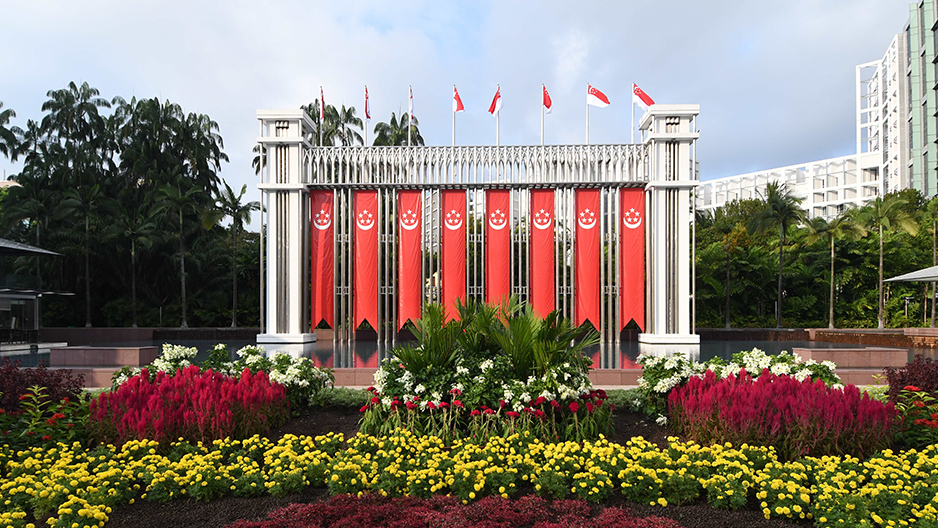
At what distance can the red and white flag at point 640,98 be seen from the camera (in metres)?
17.7

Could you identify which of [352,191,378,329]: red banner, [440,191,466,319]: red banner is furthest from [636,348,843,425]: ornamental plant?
[352,191,378,329]: red banner

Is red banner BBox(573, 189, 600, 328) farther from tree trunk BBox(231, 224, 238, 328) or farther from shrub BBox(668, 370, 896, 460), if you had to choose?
tree trunk BBox(231, 224, 238, 328)

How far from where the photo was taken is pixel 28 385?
621 cm

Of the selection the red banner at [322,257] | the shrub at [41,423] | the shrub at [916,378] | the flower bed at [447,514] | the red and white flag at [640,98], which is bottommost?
the flower bed at [447,514]

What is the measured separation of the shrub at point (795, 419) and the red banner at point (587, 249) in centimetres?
1265

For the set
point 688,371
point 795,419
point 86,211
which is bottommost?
point 795,419

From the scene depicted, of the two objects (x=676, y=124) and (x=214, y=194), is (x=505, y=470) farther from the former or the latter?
(x=214, y=194)

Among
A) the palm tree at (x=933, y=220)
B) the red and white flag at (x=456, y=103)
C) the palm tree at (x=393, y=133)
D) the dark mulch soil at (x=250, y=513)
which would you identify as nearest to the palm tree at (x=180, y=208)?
the palm tree at (x=393, y=133)

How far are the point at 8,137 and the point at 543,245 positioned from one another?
27.2 m

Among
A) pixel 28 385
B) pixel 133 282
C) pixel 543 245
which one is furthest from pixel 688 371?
pixel 133 282

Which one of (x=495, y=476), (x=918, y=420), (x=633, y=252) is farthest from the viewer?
(x=633, y=252)

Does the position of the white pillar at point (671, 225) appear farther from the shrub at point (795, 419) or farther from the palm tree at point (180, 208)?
the palm tree at point (180, 208)

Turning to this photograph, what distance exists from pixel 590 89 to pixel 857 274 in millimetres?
18383

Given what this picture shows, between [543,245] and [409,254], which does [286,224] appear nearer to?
[409,254]
